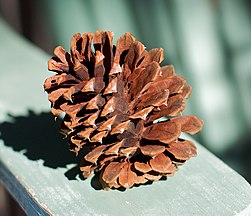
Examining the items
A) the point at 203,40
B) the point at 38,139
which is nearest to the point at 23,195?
the point at 38,139

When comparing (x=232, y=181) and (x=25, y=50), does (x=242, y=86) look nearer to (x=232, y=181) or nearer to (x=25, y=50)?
(x=25, y=50)

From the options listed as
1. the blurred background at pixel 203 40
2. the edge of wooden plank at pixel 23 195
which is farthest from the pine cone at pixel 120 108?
the blurred background at pixel 203 40

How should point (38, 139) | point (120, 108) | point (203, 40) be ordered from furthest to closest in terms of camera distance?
point (203, 40)
point (38, 139)
point (120, 108)

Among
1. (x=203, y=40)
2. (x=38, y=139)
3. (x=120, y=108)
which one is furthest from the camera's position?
(x=203, y=40)

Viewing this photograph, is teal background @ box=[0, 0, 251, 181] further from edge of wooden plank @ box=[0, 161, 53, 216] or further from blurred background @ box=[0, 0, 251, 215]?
edge of wooden plank @ box=[0, 161, 53, 216]

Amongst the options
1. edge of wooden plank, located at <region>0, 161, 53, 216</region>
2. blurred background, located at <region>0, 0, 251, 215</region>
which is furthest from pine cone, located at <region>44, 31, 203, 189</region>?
blurred background, located at <region>0, 0, 251, 215</region>

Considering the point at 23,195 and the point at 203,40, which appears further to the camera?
the point at 203,40

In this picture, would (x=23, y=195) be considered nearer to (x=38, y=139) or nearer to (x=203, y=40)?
(x=38, y=139)
